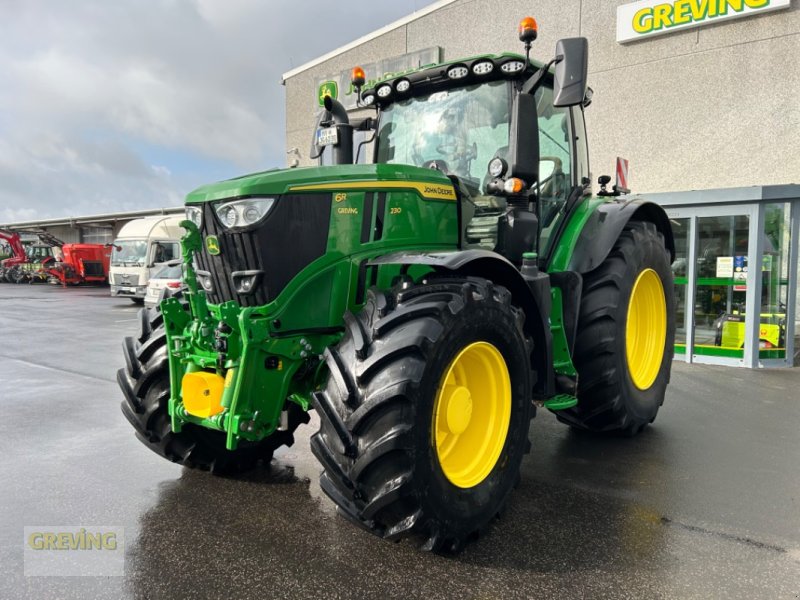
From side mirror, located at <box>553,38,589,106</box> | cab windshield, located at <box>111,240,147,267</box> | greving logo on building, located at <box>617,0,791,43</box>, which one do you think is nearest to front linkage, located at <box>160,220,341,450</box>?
side mirror, located at <box>553,38,589,106</box>

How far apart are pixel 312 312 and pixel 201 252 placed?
0.69 m

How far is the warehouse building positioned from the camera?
319 inches

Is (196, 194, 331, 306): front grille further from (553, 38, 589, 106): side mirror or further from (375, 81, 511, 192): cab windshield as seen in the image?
(553, 38, 589, 106): side mirror

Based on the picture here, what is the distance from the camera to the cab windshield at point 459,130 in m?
3.96

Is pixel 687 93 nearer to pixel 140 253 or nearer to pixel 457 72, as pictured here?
pixel 457 72

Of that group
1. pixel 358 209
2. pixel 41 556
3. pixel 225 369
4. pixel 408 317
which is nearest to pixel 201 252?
pixel 225 369

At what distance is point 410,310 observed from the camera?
273 centimetres

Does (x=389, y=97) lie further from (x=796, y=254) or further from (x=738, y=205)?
(x=796, y=254)

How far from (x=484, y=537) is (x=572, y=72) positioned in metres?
2.43

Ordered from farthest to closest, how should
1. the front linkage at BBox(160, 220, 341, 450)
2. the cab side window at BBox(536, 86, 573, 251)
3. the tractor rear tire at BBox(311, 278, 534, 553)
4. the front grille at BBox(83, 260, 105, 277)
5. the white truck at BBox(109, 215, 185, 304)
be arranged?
the front grille at BBox(83, 260, 105, 277) < the white truck at BBox(109, 215, 185, 304) < the cab side window at BBox(536, 86, 573, 251) < the front linkage at BBox(160, 220, 341, 450) < the tractor rear tire at BBox(311, 278, 534, 553)

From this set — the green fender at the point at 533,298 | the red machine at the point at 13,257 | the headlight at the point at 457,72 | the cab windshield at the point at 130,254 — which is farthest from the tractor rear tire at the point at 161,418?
the red machine at the point at 13,257

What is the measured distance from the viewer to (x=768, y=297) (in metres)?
8.23

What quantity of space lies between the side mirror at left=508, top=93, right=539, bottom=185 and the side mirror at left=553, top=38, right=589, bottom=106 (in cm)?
32

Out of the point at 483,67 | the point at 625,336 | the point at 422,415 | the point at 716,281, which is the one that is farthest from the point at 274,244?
the point at 716,281
